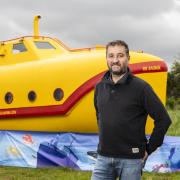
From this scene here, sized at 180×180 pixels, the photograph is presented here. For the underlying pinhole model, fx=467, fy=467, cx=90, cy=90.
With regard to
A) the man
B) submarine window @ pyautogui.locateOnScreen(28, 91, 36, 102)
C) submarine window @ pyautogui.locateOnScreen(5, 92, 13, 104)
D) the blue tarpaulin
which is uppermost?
the man

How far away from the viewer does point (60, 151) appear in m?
9.10

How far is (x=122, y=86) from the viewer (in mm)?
3775

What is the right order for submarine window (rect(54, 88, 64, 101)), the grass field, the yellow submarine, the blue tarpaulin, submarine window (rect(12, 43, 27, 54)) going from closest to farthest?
1. the grass field
2. the yellow submarine
3. submarine window (rect(54, 88, 64, 101))
4. the blue tarpaulin
5. submarine window (rect(12, 43, 27, 54))

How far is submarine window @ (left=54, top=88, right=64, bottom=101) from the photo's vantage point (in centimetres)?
857

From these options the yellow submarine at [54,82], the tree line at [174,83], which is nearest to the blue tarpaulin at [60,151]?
the yellow submarine at [54,82]

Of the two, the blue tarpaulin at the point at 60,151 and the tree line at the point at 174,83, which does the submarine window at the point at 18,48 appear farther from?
the tree line at the point at 174,83

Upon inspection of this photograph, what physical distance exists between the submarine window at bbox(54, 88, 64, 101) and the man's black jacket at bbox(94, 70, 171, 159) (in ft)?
15.7

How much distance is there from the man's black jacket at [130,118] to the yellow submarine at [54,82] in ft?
14.7

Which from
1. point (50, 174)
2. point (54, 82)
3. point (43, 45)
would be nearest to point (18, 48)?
point (43, 45)

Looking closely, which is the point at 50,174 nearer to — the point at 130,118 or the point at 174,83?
the point at 130,118

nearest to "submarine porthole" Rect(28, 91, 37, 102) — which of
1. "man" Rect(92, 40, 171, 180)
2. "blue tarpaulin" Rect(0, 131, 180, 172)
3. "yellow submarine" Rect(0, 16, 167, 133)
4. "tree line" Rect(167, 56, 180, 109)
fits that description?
"yellow submarine" Rect(0, 16, 167, 133)

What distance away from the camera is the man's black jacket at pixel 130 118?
12.3 ft

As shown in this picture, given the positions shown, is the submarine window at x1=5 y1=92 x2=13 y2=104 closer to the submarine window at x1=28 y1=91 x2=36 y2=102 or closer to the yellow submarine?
the yellow submarine

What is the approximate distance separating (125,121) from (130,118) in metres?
0.05
